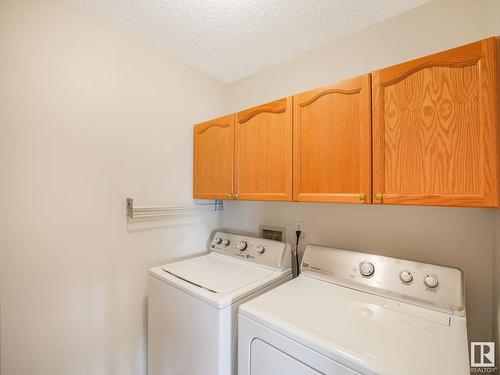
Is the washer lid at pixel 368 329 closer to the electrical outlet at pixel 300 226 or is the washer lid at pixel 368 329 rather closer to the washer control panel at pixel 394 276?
the washer control panel at pixel 394 276

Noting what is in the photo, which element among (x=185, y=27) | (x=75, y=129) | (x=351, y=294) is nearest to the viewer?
(x=351, y=294)

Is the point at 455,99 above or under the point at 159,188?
above

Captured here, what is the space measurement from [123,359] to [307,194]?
159 centimetres

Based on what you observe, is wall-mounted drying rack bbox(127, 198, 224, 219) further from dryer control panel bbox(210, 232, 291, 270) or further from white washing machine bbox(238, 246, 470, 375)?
white washing machine bbox(238, 246, 470, 375)

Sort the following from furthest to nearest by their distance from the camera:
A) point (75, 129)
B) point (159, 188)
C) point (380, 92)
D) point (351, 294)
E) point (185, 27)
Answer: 1. point (159, 188)
2. point (185, 27)
3. point (75, 129)
4. point (351, 294)
5. point (380, 92)

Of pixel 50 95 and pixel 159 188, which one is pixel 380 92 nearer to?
pixel 159 188

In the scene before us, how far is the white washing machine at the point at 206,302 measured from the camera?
1.12 m

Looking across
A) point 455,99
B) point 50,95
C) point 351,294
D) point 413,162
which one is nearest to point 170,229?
point 50,95

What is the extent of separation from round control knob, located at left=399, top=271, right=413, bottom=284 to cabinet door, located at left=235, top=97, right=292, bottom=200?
67cm

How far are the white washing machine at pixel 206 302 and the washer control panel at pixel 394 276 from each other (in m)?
0.27

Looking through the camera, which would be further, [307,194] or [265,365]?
[307,194]

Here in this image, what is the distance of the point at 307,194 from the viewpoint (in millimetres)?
1308

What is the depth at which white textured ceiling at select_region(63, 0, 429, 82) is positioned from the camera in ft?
4.29

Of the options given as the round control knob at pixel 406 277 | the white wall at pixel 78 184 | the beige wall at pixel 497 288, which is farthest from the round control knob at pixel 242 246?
the beige wall at pixel 497 288
